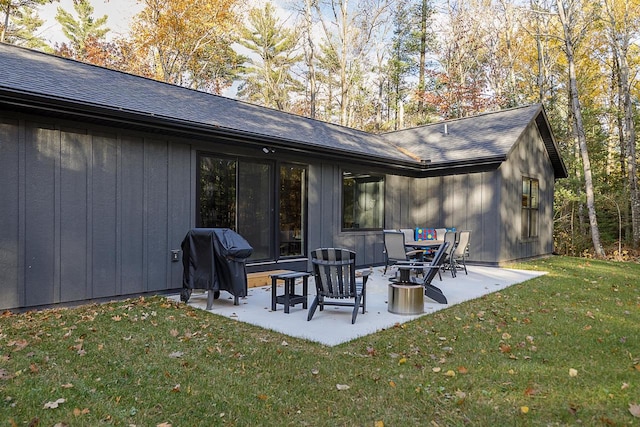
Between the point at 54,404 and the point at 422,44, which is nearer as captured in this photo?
the point at 54,404

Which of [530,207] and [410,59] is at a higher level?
[410,59]

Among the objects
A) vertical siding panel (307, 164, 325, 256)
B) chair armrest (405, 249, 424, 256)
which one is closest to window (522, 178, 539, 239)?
chair armrest (405, 249, 424, 256)

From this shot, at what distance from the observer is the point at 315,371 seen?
10.8 ft

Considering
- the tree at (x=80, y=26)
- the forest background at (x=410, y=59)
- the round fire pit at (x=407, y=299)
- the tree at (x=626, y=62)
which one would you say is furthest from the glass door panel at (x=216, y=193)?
the tree at (x=80, y=26)

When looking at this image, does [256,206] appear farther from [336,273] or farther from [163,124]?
[336,273]

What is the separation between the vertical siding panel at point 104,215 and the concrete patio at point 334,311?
1.01 m

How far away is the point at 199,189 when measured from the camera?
6.82m

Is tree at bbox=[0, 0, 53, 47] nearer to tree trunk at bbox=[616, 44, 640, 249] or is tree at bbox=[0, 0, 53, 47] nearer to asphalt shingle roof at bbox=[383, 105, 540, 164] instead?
asphalt shingle roof at bbox=[383, 105, 540, 164]

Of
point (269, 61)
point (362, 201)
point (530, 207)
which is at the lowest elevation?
point (530, 207)

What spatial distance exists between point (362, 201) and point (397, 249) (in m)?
1.96

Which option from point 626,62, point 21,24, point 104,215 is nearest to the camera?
point 104,215

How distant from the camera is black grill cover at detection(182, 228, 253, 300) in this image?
5.41 meters

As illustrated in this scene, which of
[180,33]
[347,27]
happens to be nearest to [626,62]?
[347,27]

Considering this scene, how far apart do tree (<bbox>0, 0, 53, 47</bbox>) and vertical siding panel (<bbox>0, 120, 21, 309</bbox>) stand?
607 inches
